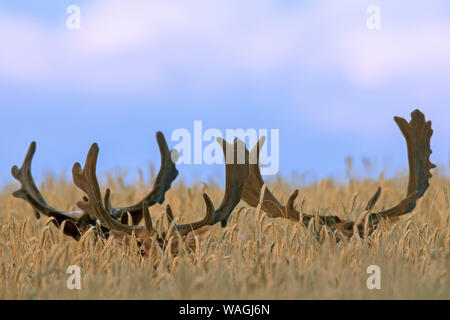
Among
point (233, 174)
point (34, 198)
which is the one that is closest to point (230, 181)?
point (233, 174)

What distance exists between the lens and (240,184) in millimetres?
5152

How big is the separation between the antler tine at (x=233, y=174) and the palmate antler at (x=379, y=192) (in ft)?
0.85

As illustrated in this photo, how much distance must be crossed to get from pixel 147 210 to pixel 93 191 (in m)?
0.66

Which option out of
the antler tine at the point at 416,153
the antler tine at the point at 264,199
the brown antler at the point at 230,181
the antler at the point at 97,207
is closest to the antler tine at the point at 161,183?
the antler at the point at 97,207

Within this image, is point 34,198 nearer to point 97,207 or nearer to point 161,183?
point 97,207

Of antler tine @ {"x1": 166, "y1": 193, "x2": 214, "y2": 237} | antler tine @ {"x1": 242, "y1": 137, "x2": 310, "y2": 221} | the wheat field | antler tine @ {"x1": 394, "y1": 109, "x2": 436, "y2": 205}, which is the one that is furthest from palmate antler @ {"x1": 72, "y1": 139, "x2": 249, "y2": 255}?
antler tine @ {"x1": 394, "y1": 109, "x2": 436, "y2": 205}

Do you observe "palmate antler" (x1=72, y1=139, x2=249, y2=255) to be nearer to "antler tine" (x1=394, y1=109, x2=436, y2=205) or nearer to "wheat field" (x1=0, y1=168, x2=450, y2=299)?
"wheat field" (x1=0, y1=168, x2=450, y2=299)

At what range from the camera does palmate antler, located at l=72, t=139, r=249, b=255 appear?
507 centimetres

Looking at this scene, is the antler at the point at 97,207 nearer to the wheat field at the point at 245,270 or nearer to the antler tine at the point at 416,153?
the wheat field at the point at 245,270

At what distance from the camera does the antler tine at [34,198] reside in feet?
19.2

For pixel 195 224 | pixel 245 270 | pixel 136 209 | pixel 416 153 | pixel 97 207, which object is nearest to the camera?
pixel 245 270

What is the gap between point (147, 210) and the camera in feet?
16.5

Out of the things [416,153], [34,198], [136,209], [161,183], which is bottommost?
[136,209]

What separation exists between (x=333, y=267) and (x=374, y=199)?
1503 mm
